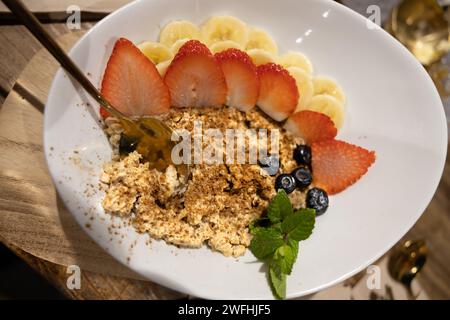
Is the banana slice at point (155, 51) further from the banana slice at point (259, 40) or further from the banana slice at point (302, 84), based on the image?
the banana slice at point (302, 84)

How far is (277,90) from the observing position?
1310 mm

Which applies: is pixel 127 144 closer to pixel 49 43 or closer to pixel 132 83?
pixel 132 83

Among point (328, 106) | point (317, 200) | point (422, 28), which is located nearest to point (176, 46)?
point (328, 106)

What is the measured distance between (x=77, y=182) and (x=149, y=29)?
0.51 metres

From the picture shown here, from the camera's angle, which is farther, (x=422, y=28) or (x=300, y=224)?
(x=422, y=28)

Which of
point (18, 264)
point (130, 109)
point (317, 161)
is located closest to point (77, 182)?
point (130, 109)

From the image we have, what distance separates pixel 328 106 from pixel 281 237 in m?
0.45

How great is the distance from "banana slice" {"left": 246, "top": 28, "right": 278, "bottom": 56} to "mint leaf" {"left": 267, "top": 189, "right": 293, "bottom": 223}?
Answer: 1.63 feet

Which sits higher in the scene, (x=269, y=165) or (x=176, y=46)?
(x=176, y=46)

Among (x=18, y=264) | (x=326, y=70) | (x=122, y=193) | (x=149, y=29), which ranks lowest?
(x=18, y=264)

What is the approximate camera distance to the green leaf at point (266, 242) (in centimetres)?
121

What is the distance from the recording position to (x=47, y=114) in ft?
3.93
